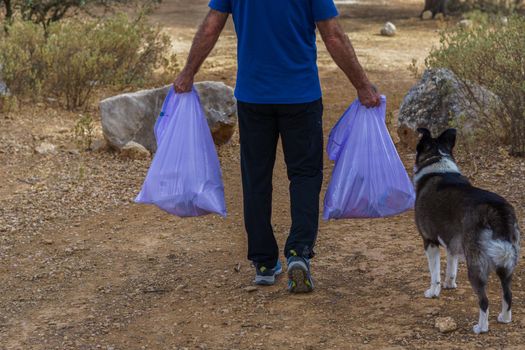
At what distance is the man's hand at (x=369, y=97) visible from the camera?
4.88 m

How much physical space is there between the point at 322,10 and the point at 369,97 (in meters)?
0.56

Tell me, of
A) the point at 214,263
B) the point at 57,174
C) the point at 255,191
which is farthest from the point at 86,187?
the point at 255,191

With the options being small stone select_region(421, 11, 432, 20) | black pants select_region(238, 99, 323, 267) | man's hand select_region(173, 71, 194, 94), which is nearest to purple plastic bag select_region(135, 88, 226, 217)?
man's hand select_region(173, 71, 194, 94)

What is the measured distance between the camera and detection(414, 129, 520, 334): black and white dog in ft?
13.5

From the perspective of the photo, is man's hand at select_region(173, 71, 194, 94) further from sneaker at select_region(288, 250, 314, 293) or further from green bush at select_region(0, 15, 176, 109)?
green bush at select_region(0, 15, 176, 109)

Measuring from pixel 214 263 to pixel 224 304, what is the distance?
2.40 ft

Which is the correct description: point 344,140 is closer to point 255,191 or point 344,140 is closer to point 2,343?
point 255,191

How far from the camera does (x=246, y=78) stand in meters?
4.74

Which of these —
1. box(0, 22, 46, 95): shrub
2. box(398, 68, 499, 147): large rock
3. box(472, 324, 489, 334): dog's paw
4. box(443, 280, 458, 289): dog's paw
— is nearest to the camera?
box(472, 324, 489, 334): dog's paw

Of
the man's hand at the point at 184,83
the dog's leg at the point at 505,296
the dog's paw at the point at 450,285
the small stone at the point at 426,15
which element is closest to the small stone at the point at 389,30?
the small stone at the point at 426,15

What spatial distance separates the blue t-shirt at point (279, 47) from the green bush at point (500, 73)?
269 cm

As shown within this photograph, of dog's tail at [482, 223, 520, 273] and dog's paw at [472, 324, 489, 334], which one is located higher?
dog's tail at [482, 223, 520, 273]

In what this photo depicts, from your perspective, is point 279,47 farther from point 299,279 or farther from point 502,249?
point 502,249

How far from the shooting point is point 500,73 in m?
7.59
